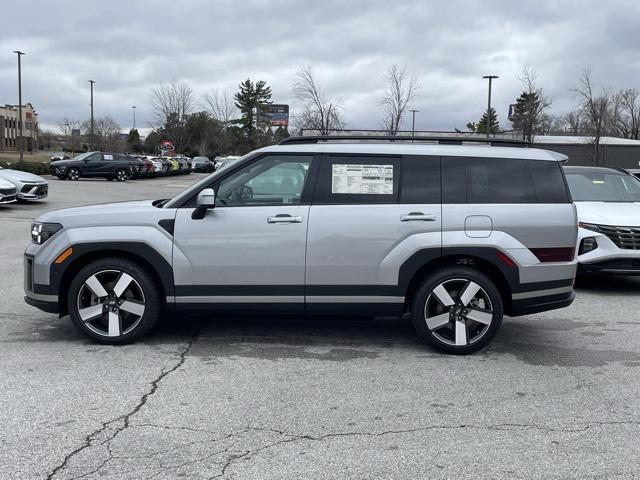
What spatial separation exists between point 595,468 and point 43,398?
3558 mm

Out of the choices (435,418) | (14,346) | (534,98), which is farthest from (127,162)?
(435,418)

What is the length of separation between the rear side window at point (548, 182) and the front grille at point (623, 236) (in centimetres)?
311

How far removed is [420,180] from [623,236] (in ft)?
13.4

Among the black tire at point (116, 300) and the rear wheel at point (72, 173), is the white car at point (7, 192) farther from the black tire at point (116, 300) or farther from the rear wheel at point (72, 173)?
the rear wheel at point (72, 173)

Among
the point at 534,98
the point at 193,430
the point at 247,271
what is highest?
the point at 534,98

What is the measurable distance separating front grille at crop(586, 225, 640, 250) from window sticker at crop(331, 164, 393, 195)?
417 cm

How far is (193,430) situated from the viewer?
4.02m

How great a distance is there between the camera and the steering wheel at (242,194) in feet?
18.5

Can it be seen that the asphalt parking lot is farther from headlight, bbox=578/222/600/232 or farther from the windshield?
the windshield

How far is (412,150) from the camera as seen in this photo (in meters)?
5.68

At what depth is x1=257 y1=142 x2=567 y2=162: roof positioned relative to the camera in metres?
5.64

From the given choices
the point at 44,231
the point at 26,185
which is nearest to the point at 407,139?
the point at 44,231

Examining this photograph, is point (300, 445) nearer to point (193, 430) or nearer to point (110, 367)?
point (193, 430)

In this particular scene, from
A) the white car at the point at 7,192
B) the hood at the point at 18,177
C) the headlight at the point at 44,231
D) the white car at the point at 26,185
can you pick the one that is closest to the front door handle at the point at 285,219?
the headlight at the point at 44,231
